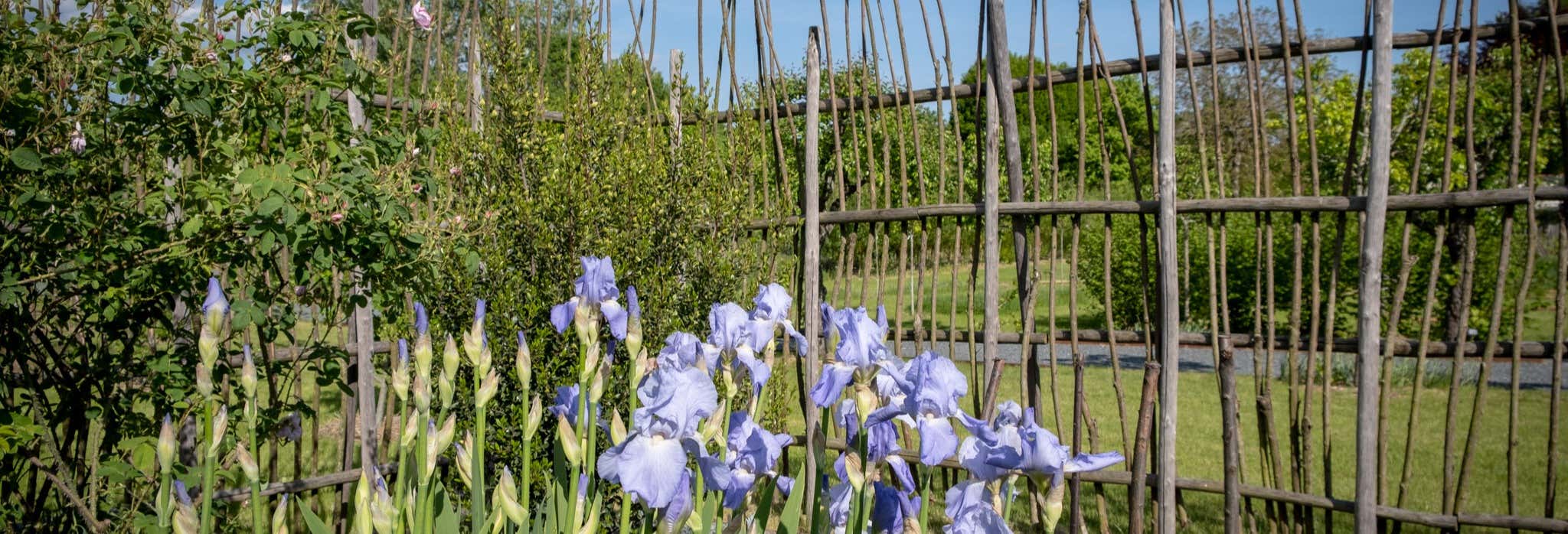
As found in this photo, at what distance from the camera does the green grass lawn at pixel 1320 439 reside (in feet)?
14.3

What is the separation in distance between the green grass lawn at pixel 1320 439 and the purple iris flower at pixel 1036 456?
5.62 ft

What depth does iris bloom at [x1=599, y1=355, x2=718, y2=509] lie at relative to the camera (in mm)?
916

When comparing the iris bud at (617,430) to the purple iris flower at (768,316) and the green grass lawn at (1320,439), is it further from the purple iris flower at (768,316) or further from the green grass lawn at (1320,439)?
the green grass lawn at (1320,439)

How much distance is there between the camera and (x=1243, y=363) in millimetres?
9969

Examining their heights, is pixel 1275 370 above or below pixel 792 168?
below

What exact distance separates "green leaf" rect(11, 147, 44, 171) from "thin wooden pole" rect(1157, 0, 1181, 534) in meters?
2.55

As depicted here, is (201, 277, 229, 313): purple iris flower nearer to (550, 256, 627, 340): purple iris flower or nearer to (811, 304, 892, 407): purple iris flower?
(550, 256, 627, 340): purple iris flower

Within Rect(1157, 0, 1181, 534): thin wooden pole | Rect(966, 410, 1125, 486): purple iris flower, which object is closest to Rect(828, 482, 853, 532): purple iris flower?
Rect(966, 410, 1125, 486): purple iris flower

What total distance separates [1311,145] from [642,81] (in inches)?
82.7

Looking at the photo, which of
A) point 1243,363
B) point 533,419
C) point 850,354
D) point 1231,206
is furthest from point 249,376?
point 1243,363

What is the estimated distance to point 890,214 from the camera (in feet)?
9.85

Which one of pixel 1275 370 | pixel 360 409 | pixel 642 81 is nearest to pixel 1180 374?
pixel 1275 370

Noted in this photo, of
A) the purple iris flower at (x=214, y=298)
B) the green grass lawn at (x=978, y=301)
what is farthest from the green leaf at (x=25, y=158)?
the green grass lawn at (x=978, y=301)

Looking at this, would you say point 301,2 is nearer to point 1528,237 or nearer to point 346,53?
point 346,53
